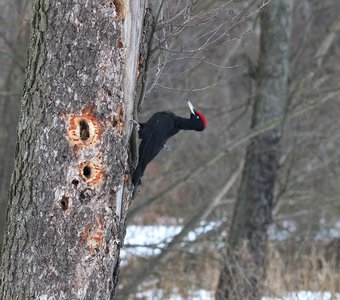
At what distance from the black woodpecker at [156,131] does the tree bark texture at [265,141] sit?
13.6 ft

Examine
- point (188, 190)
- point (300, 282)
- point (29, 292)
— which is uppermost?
point (188, 190)

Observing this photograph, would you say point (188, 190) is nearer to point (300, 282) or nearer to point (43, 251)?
point (300, 282)

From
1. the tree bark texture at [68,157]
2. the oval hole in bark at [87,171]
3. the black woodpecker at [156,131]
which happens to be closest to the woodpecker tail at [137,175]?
the black woodpecker at [156,131]

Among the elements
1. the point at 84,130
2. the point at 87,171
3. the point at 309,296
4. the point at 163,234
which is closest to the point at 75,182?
the point at 87,171

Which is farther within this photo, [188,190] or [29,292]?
[188,190]

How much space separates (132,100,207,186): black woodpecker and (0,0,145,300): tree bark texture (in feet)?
0.98

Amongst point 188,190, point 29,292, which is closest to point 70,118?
point 29,292

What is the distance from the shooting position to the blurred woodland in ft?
28.7

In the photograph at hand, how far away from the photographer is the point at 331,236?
1222cm

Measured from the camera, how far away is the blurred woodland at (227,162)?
8.75 m

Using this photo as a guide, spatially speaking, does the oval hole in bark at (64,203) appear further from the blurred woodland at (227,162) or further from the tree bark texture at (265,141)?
the tree bark texture at (265,141)

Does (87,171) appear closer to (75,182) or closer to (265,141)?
(75,182)

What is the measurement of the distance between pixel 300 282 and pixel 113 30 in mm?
4375

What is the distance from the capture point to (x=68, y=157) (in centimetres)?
420
